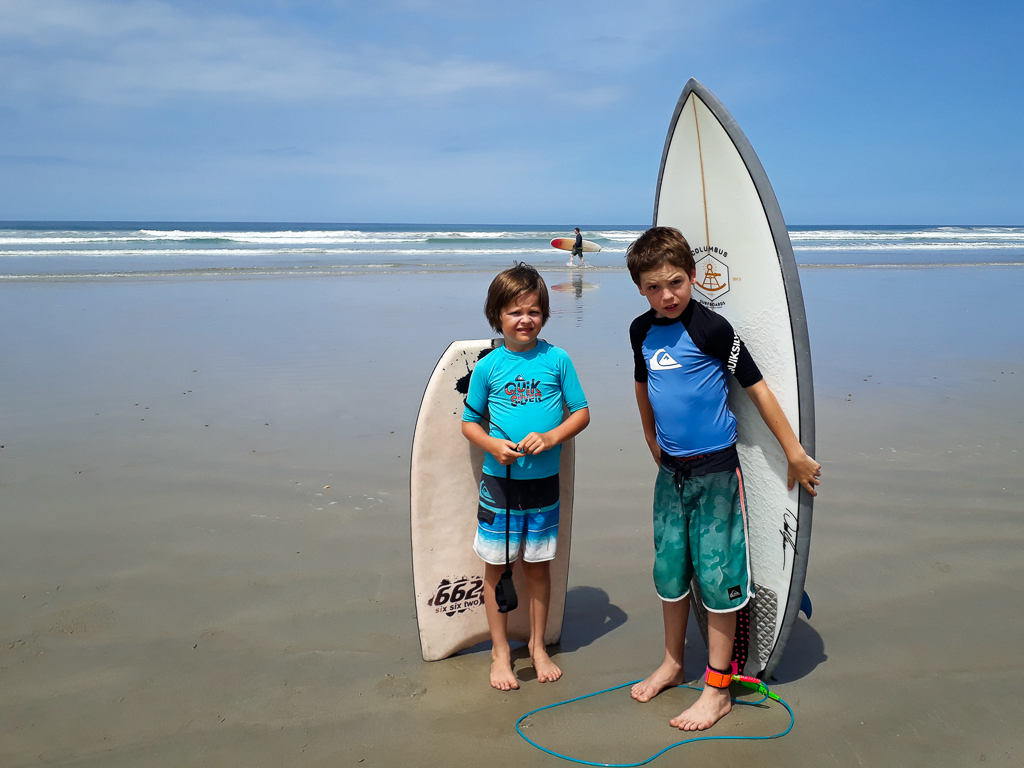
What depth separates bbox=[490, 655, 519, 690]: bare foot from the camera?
8.54ft

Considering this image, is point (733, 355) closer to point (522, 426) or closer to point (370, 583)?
point (522, 426)

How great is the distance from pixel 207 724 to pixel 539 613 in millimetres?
1186

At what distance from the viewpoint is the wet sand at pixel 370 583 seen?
2.35 m

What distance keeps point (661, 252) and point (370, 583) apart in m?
1.97

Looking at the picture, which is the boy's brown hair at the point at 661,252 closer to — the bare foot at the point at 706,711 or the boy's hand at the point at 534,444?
the boy's hand at the point at 534,444

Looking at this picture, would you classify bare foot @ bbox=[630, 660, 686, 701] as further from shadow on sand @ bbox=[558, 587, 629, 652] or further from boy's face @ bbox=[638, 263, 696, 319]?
boy's face @ bbox=[638, 263, 696, 319]

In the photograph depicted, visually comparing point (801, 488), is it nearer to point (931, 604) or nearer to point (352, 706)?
point (931, 604)

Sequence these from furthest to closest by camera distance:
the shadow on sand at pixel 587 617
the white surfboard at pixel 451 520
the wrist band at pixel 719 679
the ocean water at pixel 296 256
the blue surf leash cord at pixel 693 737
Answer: the ocean water at pixel 296 256 < the shadow on sand at pixel 587 617 < the white surfboard at pixel 451 520 < the wrist band at pixel 719 679 < the blue surf leash cord at pixel 693 737

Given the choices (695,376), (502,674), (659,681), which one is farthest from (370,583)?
(695,376)

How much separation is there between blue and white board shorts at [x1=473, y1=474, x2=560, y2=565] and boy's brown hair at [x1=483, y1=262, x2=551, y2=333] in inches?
22.4

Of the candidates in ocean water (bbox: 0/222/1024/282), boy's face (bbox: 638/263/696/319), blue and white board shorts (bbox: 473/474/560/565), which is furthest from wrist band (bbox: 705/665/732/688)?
ocean water (bbox: 0/222/1024/282)

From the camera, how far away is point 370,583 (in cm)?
327

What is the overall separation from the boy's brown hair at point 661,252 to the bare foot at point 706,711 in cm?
142
